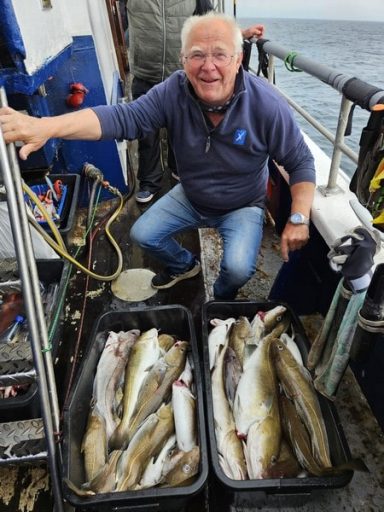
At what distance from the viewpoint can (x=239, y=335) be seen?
2.06 meters

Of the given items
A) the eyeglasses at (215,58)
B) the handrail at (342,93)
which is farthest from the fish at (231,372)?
the eyeglasses at (215,58)

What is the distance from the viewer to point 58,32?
2793 mm

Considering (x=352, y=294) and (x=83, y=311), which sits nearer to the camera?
(x=352, y=294)

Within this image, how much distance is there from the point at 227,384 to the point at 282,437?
1.15 ft

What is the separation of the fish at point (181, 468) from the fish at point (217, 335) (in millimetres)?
478

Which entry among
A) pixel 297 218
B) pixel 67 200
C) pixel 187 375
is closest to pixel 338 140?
pixel 297 218

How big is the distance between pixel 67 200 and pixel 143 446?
211 cm

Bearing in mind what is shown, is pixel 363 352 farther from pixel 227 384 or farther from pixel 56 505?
pixel 56 505

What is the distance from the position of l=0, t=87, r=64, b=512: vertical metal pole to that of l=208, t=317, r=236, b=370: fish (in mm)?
803

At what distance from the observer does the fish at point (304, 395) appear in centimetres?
158

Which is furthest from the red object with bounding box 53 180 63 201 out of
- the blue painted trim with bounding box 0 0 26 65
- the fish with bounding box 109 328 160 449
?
the fish with bounding box 109 328 160 449

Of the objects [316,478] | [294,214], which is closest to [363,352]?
[316,478]

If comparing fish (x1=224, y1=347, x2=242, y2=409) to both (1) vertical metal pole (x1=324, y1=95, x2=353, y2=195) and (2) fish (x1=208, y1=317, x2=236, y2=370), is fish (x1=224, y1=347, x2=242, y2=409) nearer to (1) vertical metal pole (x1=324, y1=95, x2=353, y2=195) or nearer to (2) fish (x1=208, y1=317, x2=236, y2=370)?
(2) fish (x1=208, y1=317, x2=236, y2=370)

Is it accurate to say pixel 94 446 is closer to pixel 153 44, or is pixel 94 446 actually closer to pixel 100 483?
pixel 100 483
